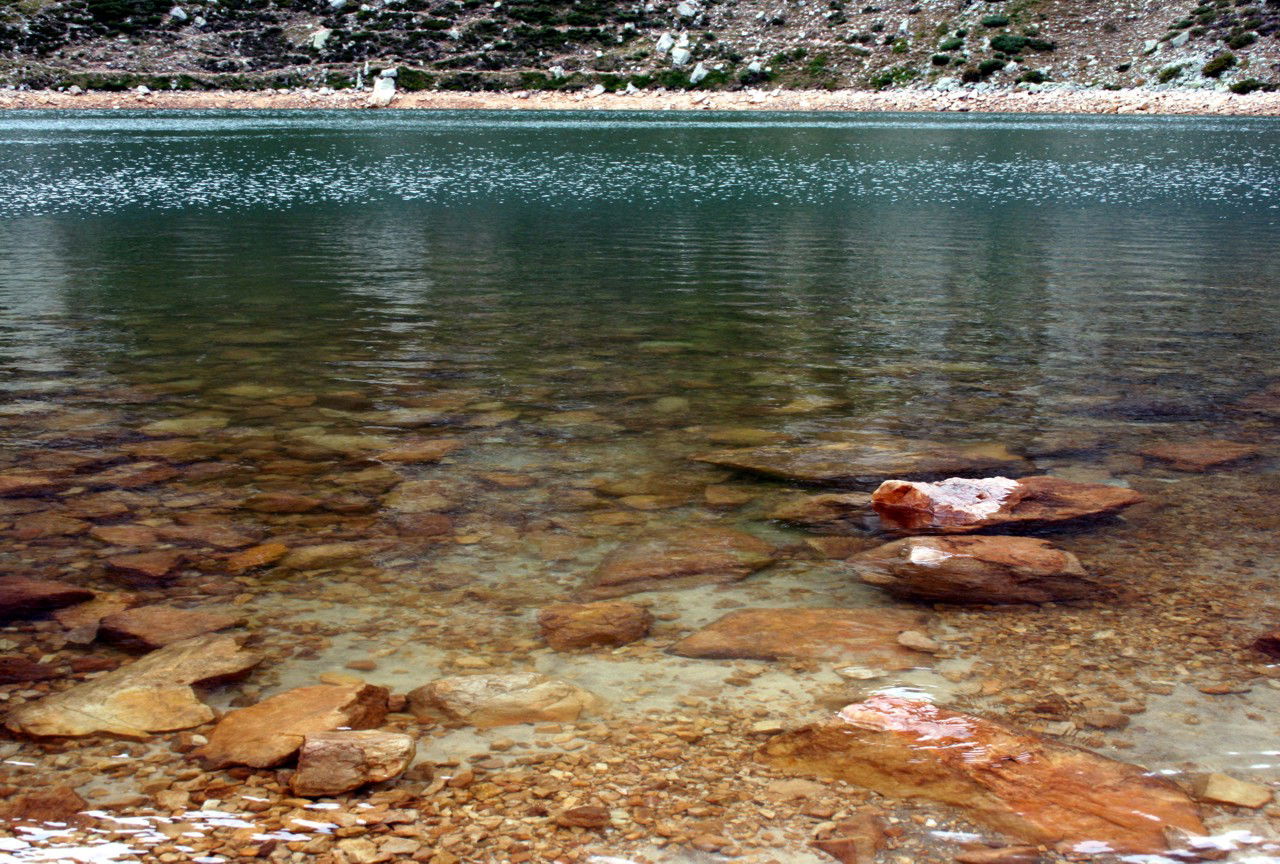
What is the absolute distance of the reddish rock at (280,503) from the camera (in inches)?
340

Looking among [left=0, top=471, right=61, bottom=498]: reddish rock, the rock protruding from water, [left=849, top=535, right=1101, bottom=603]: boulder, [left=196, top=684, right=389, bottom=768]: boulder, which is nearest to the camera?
[left=196, top=684, right=389, bottom=768]: boulder

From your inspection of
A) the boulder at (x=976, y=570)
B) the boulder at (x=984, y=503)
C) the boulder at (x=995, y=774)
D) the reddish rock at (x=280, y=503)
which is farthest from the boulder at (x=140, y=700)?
the boulder at (x=984, y=503)

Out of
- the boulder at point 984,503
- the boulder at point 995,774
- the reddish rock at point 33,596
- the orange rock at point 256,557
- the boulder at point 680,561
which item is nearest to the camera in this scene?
the boulder at point 995,774

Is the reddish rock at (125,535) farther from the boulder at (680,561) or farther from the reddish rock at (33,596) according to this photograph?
the boulder at (680,561)

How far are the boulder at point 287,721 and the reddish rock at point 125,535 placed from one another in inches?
109

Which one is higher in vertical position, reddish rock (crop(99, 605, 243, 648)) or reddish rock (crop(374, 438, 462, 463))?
reddish rock (crop(374, 438, 462, 463))

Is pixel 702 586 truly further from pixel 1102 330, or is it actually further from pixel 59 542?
pixel 1102 330

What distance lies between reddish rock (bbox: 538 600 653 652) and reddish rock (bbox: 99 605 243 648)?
187 cm

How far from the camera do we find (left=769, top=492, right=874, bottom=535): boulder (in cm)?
833

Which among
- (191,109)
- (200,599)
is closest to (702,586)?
(200,599)

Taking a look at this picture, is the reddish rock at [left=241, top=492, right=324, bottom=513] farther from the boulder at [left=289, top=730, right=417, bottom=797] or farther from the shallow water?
the boulder at [left=289, top=730, right=417, bottom=797]

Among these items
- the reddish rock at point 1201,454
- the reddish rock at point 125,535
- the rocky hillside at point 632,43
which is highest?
the rocky hillside at point 632,43

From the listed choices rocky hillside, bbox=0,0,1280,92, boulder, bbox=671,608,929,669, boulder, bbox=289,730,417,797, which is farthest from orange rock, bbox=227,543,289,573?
rocky hillside, bbox=0,0,1280,92

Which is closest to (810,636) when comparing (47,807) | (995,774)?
(995,774)
